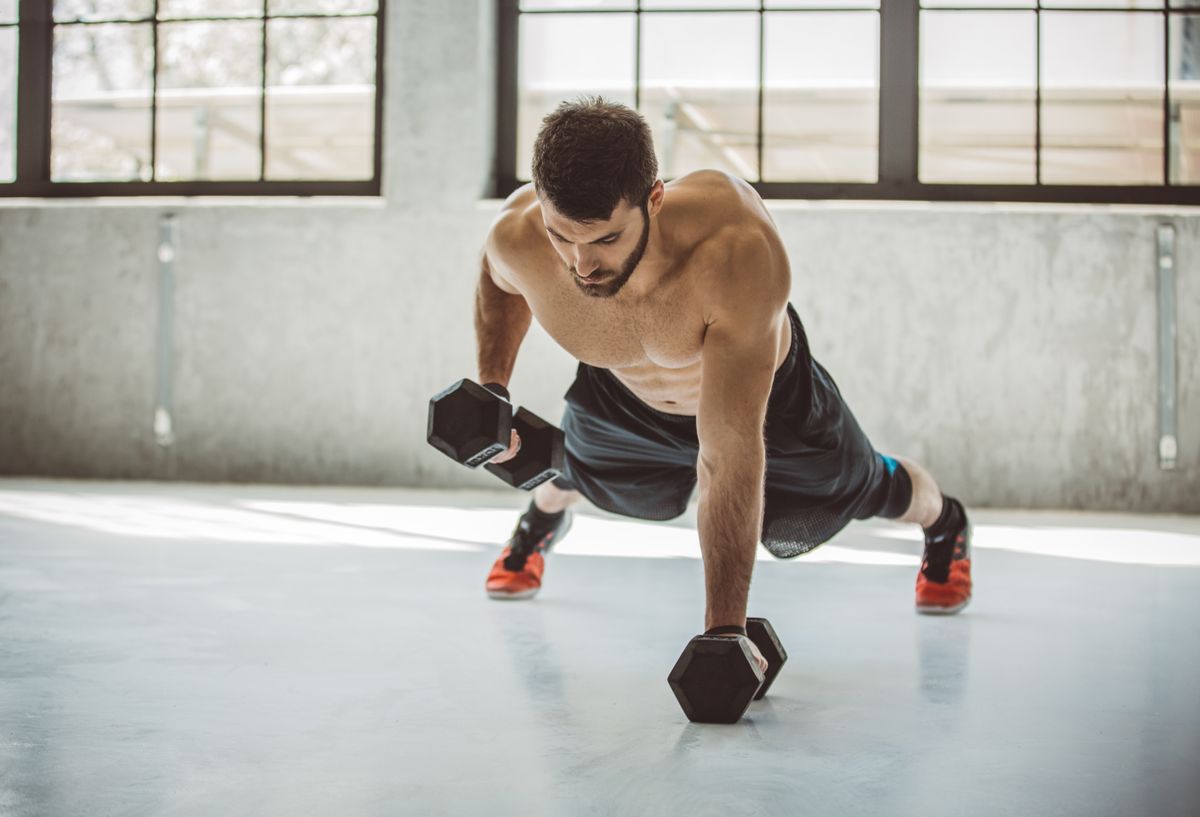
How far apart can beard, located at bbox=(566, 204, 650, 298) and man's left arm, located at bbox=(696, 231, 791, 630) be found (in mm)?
108

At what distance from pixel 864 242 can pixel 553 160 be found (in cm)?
302

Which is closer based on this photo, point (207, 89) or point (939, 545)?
point (939, 545)

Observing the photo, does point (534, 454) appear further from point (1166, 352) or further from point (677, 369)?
point (1166, 352)

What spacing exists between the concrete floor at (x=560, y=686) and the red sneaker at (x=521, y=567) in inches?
1.9

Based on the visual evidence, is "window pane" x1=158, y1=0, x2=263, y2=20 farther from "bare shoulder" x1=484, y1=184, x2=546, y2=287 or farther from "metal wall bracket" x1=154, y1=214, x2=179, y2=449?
"bare shoulder" x1=484, y1=184, x2=546, y2=287

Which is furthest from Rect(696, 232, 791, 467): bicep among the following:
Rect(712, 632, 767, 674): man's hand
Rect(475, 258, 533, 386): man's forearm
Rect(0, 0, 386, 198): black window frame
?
Rect(0, 0, 386, 198): black window frame

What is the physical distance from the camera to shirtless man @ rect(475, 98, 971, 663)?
4.81 ft

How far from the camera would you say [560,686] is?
1665 millimetres

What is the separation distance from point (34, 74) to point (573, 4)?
2.29 meters

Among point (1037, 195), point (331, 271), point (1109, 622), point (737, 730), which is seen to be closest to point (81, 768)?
point (737, 730)

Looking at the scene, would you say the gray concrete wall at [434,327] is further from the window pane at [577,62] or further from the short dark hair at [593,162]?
the short dark hair at [593,162]

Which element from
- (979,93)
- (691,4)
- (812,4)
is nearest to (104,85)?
(691,4)

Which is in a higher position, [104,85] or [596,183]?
[104,85]

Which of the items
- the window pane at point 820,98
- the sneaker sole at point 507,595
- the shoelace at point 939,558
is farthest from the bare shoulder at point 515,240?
the window pane at point 820,98
